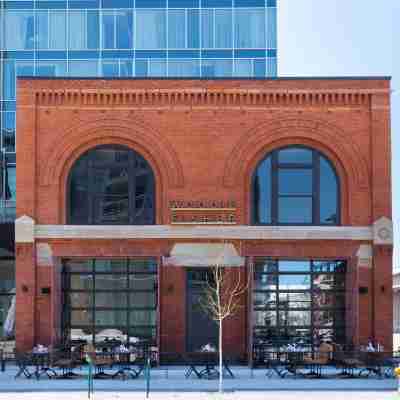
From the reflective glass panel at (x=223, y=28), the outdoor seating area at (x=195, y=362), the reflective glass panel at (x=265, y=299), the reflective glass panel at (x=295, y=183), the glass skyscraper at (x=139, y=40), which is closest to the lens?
the outdoor seating area at (x=195, y=362)

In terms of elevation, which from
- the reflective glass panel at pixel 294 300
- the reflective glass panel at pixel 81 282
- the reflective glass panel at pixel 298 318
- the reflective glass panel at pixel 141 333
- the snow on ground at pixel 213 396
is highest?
the reflective glass panel at pixel 81 282

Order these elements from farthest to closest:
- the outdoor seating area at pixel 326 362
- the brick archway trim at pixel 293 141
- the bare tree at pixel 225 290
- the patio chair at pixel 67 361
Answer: the brick archway trim at pixel 293 141 < the bare tree at pixel 225 290 < the outdoor seating area at pixel 326 362 < the patio chair at pixel 67 361

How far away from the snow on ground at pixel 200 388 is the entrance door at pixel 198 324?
219 cm

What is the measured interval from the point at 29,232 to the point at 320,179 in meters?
9.33

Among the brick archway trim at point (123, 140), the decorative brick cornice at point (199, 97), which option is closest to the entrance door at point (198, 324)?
the brick archway trim at point (123, 140)

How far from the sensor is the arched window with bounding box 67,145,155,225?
2609 cm

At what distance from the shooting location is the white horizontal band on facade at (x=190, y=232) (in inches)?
1011

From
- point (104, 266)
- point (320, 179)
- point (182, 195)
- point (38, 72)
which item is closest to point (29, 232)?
point (104, 266)

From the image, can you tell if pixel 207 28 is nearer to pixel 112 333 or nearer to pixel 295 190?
pixel 295 190

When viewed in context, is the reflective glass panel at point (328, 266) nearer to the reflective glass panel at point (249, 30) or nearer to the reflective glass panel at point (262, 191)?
the reflective glass panel at point (262, 191)

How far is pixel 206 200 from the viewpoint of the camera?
84.8ft

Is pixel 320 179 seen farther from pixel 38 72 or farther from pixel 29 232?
pixel 38 72

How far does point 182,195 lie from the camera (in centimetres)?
2588

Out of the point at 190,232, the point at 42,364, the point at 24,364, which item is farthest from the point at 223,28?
the point at 24,364
